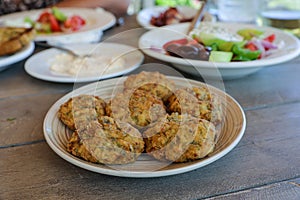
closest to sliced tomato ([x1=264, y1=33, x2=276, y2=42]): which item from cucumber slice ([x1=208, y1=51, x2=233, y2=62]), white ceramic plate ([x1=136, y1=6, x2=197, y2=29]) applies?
cucumber slice ([x1=208, y1=51, x2=233, y2=62])

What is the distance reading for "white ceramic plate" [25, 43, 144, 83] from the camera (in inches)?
46.9

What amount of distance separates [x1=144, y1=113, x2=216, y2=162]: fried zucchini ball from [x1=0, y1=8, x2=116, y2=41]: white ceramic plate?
3.22 feet

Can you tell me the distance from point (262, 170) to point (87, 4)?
1764 mm

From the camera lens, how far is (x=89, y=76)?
1201 millimetres

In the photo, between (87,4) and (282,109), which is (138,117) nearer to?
(282,109)

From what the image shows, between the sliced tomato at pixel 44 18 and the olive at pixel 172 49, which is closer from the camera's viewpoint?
the olive at pixel 172 49

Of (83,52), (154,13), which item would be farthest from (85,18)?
(83,52)

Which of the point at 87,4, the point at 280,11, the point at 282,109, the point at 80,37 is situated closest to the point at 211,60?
the point at 282,109

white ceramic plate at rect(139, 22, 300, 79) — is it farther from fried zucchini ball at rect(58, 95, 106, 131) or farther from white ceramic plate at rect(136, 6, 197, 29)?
white ceramic plate at rect(136, 6, 197, 29)

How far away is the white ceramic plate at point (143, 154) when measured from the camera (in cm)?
68

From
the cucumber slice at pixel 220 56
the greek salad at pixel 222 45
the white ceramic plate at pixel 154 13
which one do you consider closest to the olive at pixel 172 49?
the greek salad at pixel 222 45

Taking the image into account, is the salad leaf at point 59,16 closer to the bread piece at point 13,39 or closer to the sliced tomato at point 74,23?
the sliced tomato at point 74,23

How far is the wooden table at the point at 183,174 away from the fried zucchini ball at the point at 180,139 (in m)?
0.06

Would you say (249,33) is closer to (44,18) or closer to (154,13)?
(154,13)
